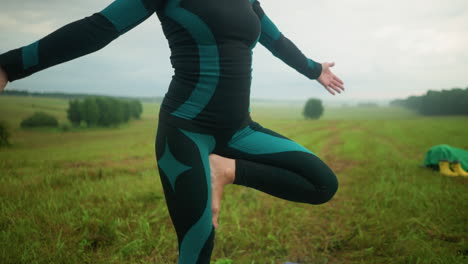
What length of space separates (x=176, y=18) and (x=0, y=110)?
1100 centimetres

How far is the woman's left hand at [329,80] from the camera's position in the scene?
2229mm

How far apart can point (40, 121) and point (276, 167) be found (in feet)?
45.6

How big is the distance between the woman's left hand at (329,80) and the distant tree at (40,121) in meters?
12.3

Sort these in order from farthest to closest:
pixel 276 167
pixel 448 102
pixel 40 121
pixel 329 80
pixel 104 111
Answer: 1. pixel 104 111
2. pixel 448 102
3. pixel 40 121
4. pixel 329 80
5. pixel 276 167

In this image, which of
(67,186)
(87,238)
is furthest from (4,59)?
(67,186)

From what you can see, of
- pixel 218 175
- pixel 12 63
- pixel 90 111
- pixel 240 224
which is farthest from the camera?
pixel 90 111

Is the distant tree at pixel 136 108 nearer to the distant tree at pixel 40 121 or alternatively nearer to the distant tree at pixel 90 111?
the distant tree at pixel 90 111

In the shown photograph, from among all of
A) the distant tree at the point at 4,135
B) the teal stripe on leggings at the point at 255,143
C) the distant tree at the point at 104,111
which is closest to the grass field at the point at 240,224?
the teal stripe on leggings at the point at 255,143

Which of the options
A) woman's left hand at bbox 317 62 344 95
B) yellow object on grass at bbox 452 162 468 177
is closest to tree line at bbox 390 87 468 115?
yellow object on grass at bbox 452 162 468 177

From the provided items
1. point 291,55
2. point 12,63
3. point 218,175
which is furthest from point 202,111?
point 291,55

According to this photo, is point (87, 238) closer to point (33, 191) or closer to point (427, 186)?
point (33, 191)

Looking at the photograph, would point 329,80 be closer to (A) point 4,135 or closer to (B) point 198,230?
(B) point 198,230

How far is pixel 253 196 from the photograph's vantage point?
14.6 ft

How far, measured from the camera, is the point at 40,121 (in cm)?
1168
